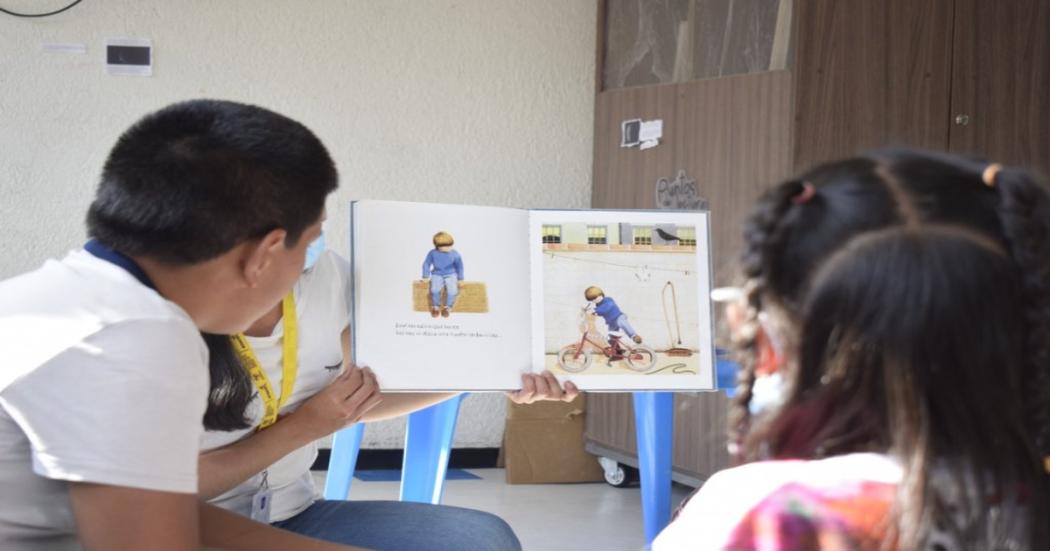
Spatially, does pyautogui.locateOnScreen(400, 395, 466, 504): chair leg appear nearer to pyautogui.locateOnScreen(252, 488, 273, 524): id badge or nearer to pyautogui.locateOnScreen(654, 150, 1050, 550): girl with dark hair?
pyautogui.locateOnScreen(252, 488, 273, 524): id badge

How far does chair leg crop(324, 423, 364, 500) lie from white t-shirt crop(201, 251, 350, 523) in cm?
57

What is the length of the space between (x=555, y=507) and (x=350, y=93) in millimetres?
1679

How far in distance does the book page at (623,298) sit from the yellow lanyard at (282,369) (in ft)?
1.53

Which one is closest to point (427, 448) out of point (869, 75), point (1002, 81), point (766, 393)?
point (766, 393)

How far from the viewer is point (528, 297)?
2289 millimetres

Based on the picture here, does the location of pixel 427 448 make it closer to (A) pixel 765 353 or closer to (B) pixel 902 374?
(A) pixel 765 353

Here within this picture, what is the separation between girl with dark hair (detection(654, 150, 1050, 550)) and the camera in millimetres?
902

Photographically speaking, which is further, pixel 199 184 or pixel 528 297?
pixel 528 297

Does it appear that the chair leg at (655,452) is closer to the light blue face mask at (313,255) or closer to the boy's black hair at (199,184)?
the light blue face mask at (313,255)

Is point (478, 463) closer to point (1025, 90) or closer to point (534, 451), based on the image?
point (534, 451)

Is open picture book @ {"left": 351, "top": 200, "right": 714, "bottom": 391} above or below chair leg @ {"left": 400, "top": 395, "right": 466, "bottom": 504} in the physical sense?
above

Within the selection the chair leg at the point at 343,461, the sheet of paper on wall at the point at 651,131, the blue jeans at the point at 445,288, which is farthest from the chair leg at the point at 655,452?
the sheet of paper on wall at the point at 651,131

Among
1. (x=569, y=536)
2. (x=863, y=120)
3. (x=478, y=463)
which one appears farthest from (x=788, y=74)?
(x=478, y=463)

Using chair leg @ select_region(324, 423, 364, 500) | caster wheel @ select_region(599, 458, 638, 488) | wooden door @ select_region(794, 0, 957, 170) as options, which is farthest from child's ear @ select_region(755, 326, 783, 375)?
caster wheel @ select_region(599, 458, 638, 488)
